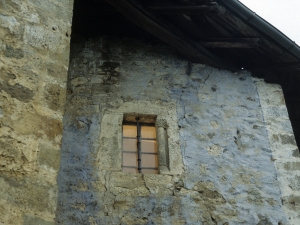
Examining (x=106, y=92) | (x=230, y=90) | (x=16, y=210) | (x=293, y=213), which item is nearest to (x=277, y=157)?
(x=293, y=213)

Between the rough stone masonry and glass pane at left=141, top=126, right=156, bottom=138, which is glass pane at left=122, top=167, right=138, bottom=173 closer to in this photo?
the rough stone masonry

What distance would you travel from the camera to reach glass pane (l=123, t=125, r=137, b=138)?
4.38 meters

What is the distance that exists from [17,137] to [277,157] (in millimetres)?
3156

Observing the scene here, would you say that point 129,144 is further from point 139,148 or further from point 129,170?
point 129,170

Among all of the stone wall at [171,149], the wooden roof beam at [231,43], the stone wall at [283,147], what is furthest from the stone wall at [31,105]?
the stone wall at [283,147]

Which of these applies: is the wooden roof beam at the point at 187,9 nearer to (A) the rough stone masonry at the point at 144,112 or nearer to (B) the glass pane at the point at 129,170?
(A) the rough stone masonry at the point at 144,112

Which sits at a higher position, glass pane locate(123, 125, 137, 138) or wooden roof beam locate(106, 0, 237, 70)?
wooden roof beam locate(106, 0, 237, 70)

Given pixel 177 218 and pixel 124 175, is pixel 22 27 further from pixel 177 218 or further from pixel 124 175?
pixel 177 218

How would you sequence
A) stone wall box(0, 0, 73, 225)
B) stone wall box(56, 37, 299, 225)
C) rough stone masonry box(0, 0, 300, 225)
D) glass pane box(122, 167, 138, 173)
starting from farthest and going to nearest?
glass pane box(122, 167, 138, 173), stone wall box(56, 37, 299, 225), rough stone masonry box(0, 0, 300, 225), stone wall box(0, 0, 73, 225)

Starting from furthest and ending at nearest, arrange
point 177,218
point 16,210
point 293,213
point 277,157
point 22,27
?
point 277,157 → point 293,213 → point 177,218 → point 22,27 → point 16,210

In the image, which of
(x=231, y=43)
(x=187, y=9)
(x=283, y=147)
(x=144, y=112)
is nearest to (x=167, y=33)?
(x=187, y=9)

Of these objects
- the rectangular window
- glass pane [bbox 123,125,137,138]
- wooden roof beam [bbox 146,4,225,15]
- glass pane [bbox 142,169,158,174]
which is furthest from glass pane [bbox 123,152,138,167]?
wooden roof beam [bbox 146,4,225,15]

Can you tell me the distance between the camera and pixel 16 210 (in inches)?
74.6

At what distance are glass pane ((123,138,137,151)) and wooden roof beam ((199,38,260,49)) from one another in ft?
5.11
